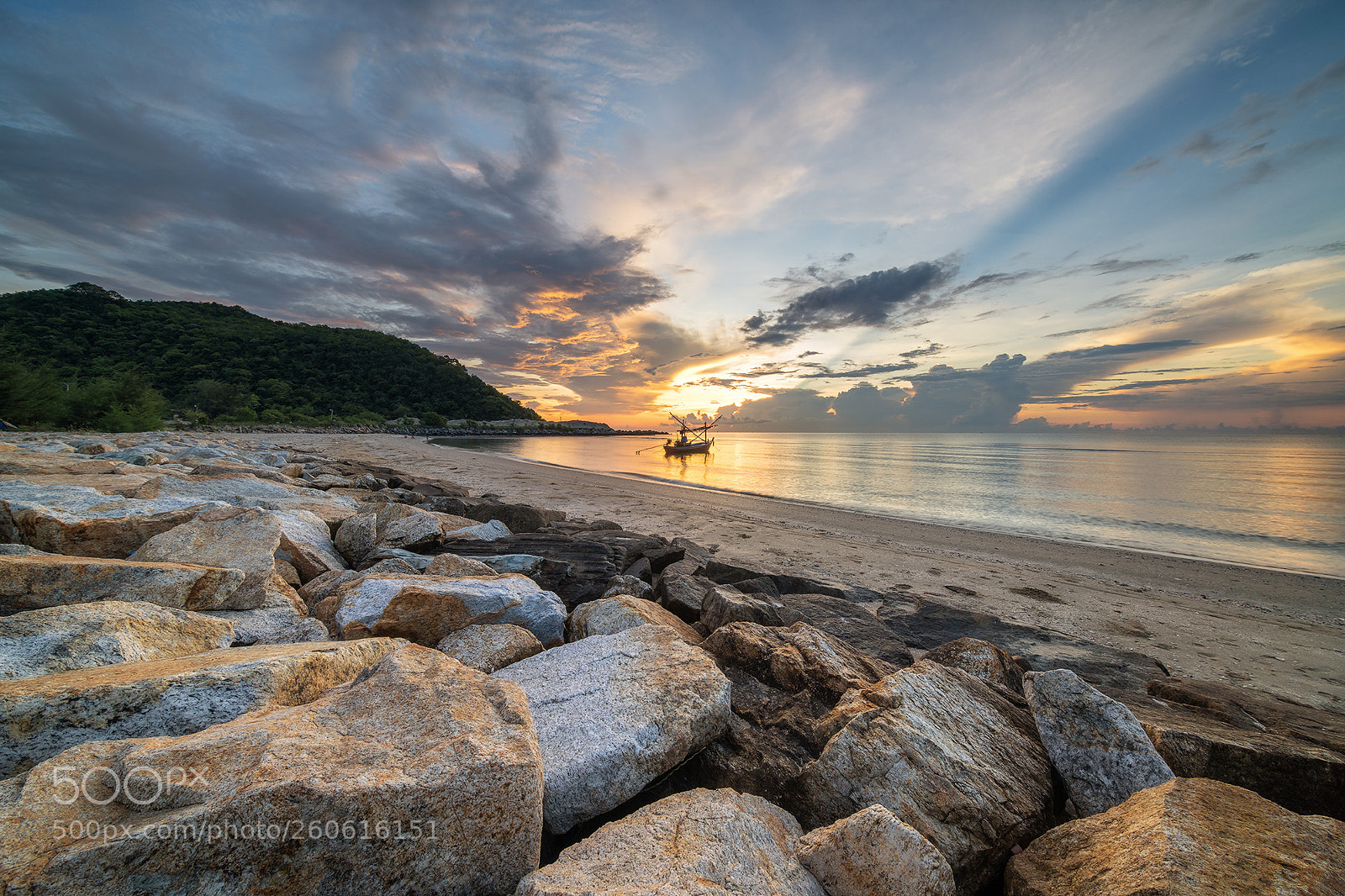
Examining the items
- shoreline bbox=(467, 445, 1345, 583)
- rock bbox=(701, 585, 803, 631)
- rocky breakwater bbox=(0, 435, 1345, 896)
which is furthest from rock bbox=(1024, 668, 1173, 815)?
shoreline bbox=(467, 445, 1345, 583)

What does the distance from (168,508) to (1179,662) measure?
11.6 m

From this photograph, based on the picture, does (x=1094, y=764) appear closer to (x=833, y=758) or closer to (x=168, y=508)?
(x=833, y=758)

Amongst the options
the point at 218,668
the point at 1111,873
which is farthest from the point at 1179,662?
the point at 218,668

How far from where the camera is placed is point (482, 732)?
1977mm

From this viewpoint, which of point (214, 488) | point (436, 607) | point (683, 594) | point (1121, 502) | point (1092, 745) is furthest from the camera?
point (1121, 502)

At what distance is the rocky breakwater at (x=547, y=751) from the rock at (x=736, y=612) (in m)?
0.03

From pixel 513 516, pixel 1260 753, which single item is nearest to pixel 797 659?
pixel 1260 753

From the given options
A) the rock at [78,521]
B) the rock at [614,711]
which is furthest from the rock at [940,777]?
the rock at [78,521]

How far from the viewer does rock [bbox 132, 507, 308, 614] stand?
351 cm

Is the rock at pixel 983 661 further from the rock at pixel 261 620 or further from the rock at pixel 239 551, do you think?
the rock at pixel 239 551

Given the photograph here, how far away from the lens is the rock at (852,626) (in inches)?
175

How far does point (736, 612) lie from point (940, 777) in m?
2.04

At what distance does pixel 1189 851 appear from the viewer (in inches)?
68.6

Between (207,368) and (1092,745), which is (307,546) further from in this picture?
(207,368)
